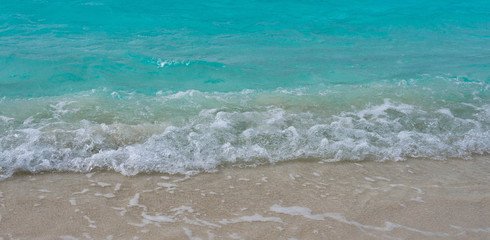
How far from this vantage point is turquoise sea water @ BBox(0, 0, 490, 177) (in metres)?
3.89

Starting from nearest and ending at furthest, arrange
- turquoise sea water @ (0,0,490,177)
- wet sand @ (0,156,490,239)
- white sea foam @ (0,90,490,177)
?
1. wet sand @ (0,156,490,239)
2. white sea foam @ (0,90,490,177)
3. turquoise sea water @ (0,0,490,177)

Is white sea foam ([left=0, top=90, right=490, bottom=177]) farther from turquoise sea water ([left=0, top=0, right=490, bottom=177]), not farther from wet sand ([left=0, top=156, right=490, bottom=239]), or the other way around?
wet sand ([left=0, top=156, right=490, bottom=239])

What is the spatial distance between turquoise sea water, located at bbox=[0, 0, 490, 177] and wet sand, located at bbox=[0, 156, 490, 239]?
27 centimetres

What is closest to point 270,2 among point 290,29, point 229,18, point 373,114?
point 229,18

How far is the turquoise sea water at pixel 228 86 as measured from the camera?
12.8 ft

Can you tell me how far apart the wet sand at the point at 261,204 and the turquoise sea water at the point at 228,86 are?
0.88 ft

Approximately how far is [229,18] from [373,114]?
7.84 metres

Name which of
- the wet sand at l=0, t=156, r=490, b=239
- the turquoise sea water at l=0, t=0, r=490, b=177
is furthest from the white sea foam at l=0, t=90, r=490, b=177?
the wet sand at l=0, t=156, r=490, b=239

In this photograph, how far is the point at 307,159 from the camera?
3748 millimetres

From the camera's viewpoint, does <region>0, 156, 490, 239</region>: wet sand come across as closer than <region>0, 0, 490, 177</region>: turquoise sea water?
Yes

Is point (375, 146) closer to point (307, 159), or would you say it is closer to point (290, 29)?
point (307, 159)

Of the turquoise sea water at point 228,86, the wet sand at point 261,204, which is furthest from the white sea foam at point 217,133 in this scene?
the wet sand at point 261,204

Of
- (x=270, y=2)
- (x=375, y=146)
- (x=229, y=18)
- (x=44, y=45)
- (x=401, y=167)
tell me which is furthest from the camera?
(x=270, y=2)

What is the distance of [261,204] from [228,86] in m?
3.75
